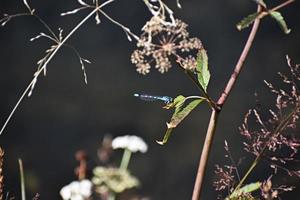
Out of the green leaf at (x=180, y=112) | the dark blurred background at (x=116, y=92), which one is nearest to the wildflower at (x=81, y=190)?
the green leaf at (x=180, y=112)

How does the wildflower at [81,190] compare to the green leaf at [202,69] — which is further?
the green leaf at [202,69]

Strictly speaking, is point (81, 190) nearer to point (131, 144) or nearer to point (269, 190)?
point (131, 144)

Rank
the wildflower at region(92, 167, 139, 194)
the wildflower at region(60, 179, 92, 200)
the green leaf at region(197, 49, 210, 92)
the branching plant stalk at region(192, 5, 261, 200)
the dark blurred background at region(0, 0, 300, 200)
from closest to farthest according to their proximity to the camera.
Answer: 1. the wildflower at region(92, 167, 139, 194)
2. the wildflower at region(60, 179, 92, 200)
3. the branching plant stalk at region(192, 5, 261, 200)
4. the green leaf at region(197, 49, 210, 92)
5. the dark blurred background at region(0, 0, 300, 200)

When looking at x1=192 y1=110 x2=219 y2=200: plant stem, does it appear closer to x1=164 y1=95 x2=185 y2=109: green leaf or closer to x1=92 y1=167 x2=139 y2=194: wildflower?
x1=164 y1=95 x2=185 y2=109: green leaf

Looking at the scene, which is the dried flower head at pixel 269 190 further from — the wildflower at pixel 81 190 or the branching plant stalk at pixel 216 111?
the wildflower at pixel 81 190

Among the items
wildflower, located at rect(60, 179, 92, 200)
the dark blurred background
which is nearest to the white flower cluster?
wildflower, located at rect(60, 179, 92, 200)

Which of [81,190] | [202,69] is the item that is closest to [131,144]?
[81,190]

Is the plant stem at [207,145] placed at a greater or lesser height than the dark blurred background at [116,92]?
greater

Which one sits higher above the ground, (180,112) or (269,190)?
(180,112)

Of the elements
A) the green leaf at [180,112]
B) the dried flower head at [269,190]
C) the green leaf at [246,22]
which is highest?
the green leaf at [246,22]

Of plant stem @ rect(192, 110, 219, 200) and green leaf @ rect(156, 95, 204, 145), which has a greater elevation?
green leaf @ rect(156, 95, 204, 145)
